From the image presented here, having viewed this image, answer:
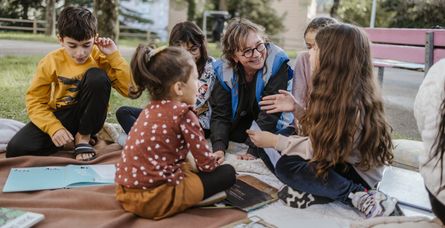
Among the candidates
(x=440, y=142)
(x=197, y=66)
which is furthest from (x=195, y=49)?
(x=440, y=142)

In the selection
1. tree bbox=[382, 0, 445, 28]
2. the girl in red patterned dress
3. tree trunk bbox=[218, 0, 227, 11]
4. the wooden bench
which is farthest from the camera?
tree trunk bbox=[218, 0, 227, 11]

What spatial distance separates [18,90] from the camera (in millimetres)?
4035

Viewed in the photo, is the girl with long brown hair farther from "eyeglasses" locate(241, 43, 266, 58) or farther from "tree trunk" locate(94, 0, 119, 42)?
"tree trunk" locate(94, 0, 119, 42)

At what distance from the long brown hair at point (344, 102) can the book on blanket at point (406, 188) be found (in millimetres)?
351

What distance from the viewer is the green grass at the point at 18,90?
11.4ft

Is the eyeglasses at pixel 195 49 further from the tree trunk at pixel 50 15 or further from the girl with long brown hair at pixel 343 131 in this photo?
A: the tree trunk at pixel 50 15

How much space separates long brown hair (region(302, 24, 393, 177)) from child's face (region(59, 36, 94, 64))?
1.31m

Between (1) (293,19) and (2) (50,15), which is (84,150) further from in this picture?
(1) (293,19)

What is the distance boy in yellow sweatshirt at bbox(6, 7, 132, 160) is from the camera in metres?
2.41

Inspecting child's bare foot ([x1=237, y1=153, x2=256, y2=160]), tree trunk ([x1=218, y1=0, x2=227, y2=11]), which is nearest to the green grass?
child's bare foot ([x1=237, y1=153, x2=256, y2=160])

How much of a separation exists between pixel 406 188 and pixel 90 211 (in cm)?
155

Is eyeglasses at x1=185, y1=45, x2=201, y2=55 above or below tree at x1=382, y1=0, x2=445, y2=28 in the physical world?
below

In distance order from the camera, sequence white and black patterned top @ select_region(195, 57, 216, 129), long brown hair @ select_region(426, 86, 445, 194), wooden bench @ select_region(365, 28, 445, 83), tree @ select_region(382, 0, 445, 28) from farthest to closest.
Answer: tree @ select_region(382, 0, 445, 28)
wooden bench @ select_region(365, 28, 445, 83)
white and black patterned top @ select_region(195, 57, 216, 129)
long brown hair @ select_region(426, 86, 445, 194)

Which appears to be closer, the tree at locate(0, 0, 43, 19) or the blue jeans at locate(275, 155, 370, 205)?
the blue jeans at locate(275, 155, 370, 205)
